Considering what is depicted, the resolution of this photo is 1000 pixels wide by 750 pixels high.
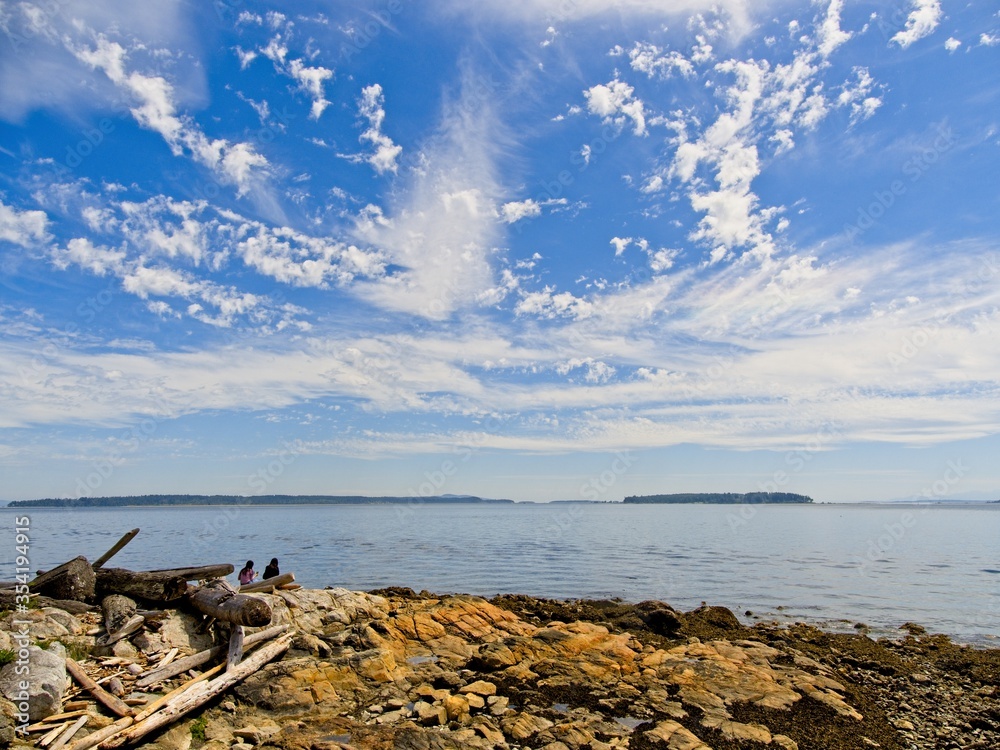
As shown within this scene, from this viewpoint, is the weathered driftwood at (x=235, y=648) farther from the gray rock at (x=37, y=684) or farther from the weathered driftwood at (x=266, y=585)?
the weathered driftwood at (x=266, y=585)

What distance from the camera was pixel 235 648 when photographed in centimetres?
1376

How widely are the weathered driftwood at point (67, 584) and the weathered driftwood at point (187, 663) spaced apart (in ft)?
14.0

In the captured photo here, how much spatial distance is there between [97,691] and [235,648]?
3.08 metres

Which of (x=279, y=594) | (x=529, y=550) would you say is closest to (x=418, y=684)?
(x=279, y=594)

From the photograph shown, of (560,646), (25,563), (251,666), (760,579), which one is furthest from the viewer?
(760,579)

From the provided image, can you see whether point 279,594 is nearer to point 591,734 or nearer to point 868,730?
point 591,734

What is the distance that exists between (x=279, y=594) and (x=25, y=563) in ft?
24.3

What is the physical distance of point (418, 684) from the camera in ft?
47.2

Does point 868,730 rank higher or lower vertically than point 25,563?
lower

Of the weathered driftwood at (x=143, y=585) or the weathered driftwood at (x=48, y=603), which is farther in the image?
the weathered driftwood at (x=143, y=585)

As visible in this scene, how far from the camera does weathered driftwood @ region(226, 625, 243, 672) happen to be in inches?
524

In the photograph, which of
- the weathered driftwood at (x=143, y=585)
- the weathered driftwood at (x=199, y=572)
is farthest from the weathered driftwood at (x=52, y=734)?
the weathered driftwood at (x=199, y=572)

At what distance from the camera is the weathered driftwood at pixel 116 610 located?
13.8m

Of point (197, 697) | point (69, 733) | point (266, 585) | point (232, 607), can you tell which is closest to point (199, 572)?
point (266, 585)
